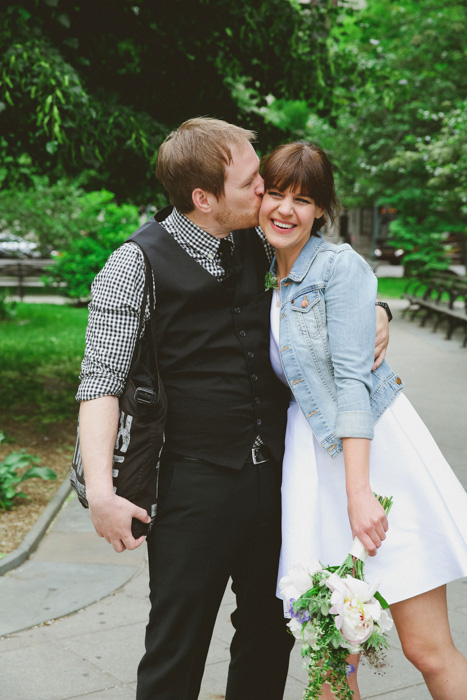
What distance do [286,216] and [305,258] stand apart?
0.15 m

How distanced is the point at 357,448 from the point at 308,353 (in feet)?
0.95

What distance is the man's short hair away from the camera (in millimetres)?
2322

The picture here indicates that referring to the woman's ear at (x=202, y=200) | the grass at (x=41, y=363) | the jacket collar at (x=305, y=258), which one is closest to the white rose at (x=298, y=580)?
the jacket collar at (x=305, y=258)

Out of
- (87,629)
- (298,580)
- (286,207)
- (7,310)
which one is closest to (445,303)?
(7,310)

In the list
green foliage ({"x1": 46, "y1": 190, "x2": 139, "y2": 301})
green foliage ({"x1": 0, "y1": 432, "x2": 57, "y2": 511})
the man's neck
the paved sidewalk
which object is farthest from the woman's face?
green foliage ({"x1": 46, "y1": 190, "x2": 139, "y2": 301})

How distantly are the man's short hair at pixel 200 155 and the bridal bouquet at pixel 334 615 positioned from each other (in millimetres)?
1047

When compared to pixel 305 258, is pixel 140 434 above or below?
below

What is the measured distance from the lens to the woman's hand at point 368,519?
7.40ft

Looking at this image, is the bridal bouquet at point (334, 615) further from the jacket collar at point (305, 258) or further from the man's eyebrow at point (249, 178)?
the man's eyebrow at point (249, 178)

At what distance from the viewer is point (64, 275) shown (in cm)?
2100

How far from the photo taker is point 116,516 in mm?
2264

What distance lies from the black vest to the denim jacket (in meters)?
0.11

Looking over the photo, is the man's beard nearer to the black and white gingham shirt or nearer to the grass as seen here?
the black and white gingham shirt

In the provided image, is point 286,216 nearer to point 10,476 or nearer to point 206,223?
point 206,223
